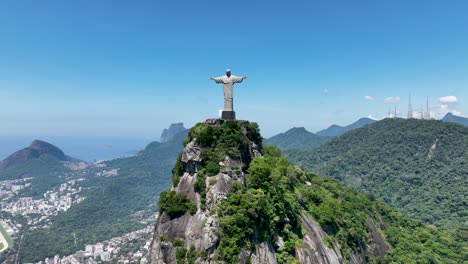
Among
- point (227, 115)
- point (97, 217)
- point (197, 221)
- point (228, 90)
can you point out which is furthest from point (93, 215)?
point (197, 221)

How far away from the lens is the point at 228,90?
25.2 m

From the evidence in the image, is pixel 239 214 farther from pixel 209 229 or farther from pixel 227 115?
pixel 227 115

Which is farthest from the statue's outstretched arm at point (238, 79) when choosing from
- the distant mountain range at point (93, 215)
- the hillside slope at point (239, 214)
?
the distant mountain range at point (93, 215)

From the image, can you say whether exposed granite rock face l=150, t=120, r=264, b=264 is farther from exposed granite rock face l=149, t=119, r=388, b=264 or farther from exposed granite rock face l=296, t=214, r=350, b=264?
exposed granite rock face l=296, t=214, r=350, b=264

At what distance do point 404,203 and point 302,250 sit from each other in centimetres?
7652

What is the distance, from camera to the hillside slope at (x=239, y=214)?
58.7 feet

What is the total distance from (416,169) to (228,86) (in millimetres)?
93195

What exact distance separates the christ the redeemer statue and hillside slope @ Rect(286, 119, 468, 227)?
61214 millimetres

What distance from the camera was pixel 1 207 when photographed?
14200 centimetres

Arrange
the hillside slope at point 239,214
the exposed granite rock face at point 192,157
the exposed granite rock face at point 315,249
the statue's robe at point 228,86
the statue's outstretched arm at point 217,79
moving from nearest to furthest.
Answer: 1. the hillside slope at point 239,214
2. the exposed granite rock face at point 315,249
3. the exposed granite rock face at point 192,157
4. the statue's robe at point 228,86
5. the statue's outstretched arm at point 217,79

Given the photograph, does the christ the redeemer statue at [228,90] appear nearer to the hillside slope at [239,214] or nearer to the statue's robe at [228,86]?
the statue's robe at [228,86]

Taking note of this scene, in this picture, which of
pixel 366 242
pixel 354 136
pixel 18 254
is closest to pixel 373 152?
pixel 354 136

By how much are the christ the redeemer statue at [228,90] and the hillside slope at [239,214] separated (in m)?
1.19

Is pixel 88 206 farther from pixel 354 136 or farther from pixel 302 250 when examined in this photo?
pixel 302 250
